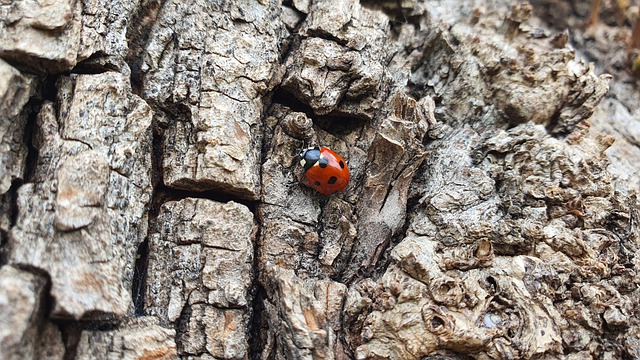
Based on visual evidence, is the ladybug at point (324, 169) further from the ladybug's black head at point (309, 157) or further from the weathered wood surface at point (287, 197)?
the weathered wood surface at point (287, 197)

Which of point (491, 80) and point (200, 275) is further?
point (491, 80)

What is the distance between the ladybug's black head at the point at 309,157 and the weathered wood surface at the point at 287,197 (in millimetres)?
83

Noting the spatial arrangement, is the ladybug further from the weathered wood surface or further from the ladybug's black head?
the weathered wood surface

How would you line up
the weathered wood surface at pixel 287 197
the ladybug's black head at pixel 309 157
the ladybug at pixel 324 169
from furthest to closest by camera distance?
the ladybug's black head at pixel 309 157, the ladybug at pixel 324 169, the weathered wood surface at pixel 287 197

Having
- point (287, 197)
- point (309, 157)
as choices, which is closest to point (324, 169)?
point (309, 157)

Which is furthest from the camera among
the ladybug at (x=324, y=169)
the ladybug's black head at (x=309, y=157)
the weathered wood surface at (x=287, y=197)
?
the ladybug's black head at (x=309, y=157)

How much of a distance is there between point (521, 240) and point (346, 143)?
3.99 feet

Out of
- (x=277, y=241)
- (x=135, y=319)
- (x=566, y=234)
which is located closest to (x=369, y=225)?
(x=277, y=241)

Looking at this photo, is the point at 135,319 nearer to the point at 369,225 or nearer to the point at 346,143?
the point at 369,225

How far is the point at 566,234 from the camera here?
280 cm

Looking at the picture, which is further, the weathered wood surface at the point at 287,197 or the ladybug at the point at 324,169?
the ladybug at the point at 324,169

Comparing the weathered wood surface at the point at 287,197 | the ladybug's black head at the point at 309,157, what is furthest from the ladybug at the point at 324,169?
the weathered wood surface at the point at 287,197

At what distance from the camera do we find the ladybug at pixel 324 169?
2.76m

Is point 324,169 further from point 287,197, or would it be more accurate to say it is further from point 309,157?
point 287,197
